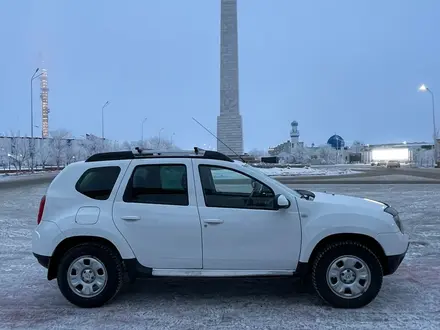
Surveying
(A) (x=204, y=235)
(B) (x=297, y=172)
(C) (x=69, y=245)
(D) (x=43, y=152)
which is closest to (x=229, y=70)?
(B) (x=297, y=172)

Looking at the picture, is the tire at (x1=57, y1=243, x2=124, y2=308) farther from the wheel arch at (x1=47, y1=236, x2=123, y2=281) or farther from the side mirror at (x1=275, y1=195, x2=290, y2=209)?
the side mirror at (x1=275, y1=195, x2=290, y2=209)

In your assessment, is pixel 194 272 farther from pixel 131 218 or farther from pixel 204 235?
pixel 131 218

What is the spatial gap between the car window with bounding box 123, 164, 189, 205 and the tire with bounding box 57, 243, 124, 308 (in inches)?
26.6

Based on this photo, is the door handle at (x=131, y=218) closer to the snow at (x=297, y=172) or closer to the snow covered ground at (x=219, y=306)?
the snow covered ground at (x=219, y=306)

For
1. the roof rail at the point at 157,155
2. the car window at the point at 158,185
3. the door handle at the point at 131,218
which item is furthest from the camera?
the roof rail at the point at 157,155

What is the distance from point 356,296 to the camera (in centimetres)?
500

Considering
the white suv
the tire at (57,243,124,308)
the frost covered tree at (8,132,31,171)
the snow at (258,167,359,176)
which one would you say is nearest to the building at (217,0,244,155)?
the snow at (258,167,359,176)

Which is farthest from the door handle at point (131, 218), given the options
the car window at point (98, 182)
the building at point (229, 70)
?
the building at point (229, 70)

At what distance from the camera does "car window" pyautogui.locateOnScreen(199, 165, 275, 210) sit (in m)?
5.08

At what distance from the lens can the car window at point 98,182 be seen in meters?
5.21

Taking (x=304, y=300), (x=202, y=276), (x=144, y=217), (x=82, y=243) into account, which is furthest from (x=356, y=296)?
(x=82, y=243)

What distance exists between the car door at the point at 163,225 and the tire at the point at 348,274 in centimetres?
136

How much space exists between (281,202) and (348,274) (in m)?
1.10

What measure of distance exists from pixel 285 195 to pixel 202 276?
1288 millimetres
